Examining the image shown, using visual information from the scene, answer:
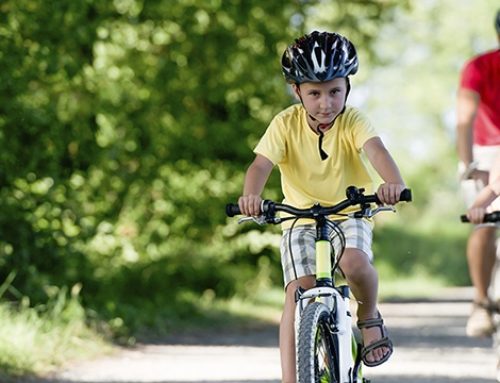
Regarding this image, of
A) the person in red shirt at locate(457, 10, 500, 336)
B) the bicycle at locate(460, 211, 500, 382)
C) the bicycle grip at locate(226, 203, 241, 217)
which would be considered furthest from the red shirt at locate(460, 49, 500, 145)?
the bicycle grip at locate(226, 203, 241, 217)

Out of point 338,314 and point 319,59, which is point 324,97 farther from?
point 338,314

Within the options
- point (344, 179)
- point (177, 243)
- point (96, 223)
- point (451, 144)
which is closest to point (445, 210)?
point (451, 144)

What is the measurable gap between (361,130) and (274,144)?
0.40m

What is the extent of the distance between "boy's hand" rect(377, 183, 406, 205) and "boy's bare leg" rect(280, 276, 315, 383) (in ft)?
2.05

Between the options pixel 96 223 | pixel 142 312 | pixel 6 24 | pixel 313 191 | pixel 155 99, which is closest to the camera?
pixel 313 191

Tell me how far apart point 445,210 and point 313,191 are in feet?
205

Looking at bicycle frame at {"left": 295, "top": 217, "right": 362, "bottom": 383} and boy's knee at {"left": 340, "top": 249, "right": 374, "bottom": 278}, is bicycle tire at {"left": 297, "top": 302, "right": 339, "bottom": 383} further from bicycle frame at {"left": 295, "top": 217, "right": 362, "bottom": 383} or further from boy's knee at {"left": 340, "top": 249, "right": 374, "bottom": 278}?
boy's knee at {"left": 340, "top": 249, "right": 374, "bottom": 278}

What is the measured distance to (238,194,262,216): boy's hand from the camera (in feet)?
19.6

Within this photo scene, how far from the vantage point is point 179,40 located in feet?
51.0

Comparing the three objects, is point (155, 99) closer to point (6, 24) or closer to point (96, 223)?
point (96, 223)

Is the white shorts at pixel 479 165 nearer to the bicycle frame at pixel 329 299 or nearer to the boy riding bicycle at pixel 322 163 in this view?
the boy riding bicycle at pixel 322 163

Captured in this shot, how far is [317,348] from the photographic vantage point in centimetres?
573

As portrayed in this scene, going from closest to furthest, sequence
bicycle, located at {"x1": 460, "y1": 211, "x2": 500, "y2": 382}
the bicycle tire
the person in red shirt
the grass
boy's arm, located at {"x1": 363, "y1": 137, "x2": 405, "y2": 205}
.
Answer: the bicycle tire < boy's arm, located at {"x1": 363, "y1": 137, "x2": 405, "y2": 205} < bicycle, located at {"x1": 460, "y1": 211, "x2": 500, "y2": 382} < the person in red shirt < the grass

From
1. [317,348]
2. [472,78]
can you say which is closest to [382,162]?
[317,348]
